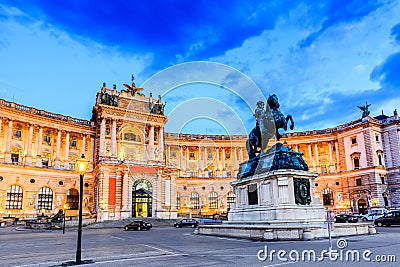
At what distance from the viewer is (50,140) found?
194 ft

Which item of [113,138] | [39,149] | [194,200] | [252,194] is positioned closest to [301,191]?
[252,194]

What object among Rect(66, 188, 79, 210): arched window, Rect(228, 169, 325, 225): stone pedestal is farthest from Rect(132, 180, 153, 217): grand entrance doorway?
Rect(228, 169, 325, 225): stone pedestal

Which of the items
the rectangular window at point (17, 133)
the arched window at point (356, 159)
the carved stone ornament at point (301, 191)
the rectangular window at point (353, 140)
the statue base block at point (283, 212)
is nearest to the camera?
the statue base block at point (283, 212)

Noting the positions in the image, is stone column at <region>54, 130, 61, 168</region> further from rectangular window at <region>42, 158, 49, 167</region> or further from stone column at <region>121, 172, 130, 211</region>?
stone column at <region>121, 172, 130, 211</region>

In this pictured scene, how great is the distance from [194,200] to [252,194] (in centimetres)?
5286

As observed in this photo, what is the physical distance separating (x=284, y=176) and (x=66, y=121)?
5220 cm

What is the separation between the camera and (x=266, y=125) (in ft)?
65.7

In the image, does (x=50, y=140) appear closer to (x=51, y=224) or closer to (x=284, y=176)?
(x=51, y=224)

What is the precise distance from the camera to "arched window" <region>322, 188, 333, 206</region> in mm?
66250

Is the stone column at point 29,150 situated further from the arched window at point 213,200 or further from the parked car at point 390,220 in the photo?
the parked car at point 390,220

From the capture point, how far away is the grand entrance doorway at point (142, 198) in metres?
54.8

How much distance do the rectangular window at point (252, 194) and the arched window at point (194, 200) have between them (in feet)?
171

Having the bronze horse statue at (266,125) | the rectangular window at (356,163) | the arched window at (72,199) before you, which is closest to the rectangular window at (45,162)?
the arched window at (72,199)

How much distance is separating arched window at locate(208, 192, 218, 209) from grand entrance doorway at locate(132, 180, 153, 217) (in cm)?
1830
